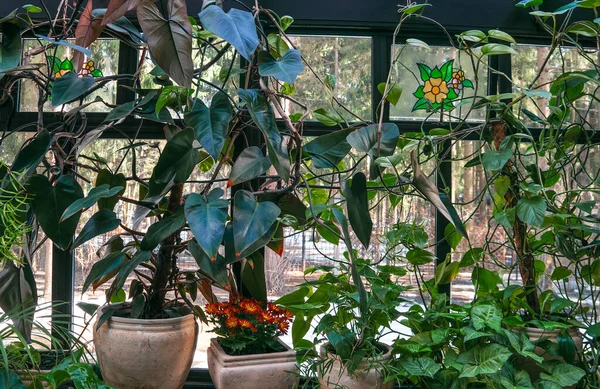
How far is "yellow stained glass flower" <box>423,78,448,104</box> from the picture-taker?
2578 millimetres

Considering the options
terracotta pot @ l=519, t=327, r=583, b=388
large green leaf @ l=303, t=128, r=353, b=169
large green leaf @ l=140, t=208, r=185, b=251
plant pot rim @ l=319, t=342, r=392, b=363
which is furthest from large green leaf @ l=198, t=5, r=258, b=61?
terracotta pot @ l=519, t=327, r=583, b=388

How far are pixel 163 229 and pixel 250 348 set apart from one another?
1.91ft

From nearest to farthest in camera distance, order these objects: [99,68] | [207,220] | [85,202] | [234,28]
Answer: [234,28]
[207,220]
[85,202]
[99,68]

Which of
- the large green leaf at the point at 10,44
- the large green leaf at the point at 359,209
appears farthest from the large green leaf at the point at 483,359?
the large green leaf at the point at 10,44

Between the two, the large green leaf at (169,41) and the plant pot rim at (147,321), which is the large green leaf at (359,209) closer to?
the large green leaf at (169,41)

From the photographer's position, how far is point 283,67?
5.62 feet

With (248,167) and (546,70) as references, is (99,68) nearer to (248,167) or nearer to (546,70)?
(248,167)

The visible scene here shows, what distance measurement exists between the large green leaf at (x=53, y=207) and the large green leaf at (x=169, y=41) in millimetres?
561

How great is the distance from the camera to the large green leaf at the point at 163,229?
6.13ft

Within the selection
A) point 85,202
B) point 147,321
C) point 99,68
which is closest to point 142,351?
point 147,321

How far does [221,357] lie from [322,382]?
356 mm

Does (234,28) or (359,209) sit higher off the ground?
(234,28)

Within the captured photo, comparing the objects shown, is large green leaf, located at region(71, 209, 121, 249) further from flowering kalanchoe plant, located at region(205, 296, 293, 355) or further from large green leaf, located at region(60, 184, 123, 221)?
flowering kalanchoe plant, located at region(205, 296, 293, 355)

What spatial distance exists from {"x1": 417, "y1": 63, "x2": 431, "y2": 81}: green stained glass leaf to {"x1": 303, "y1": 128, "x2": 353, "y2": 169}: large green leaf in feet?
2.53
